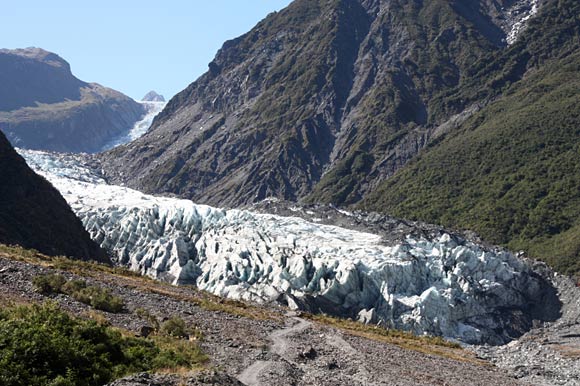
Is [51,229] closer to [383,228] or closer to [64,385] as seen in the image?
[64,385]

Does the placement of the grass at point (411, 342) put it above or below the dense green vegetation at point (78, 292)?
below

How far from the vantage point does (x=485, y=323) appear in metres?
81.9

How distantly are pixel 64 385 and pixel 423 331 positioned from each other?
63.3 meters

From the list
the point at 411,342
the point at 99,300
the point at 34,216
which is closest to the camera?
the point at 99,300

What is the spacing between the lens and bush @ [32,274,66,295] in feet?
94.3

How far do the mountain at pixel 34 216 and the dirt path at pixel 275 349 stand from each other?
3152cm

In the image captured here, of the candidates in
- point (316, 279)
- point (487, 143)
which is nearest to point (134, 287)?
point (316, 279)

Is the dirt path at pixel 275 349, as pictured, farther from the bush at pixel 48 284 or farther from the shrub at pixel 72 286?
the bush at pixel 48 284

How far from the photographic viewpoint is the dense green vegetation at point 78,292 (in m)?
28.9

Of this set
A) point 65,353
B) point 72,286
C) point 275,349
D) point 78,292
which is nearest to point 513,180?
point 275,349

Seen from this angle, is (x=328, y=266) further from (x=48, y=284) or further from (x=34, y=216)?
(x=48, y=284)

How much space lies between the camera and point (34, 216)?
2515 inches

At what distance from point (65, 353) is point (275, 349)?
43.3ft

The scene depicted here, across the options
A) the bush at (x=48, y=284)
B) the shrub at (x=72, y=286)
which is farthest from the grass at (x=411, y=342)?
the bush at (x=48, y=284)
